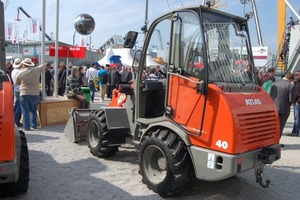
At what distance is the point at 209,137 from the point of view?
3.75 m

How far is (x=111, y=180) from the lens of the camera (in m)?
4.74

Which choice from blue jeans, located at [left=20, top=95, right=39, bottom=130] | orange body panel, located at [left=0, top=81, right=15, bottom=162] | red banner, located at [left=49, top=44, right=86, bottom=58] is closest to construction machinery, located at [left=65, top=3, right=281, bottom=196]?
orange body panel, located at [left=0, top=81, right=15, bottom=162]

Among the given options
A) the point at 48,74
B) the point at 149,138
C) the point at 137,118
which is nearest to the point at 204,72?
the point at 149,138

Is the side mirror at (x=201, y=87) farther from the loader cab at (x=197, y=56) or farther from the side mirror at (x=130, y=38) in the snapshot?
the side mirror at (x=130, y=38)

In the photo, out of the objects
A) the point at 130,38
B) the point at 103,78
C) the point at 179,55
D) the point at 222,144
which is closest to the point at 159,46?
the point at 130,38

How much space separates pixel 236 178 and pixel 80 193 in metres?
2.47

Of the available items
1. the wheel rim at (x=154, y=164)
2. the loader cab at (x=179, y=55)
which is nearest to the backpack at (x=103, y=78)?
the loader cab at (x=179, y=55)

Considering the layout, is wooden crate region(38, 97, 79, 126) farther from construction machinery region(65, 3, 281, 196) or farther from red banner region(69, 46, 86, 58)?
red banner region(69, 46, 86, 58)

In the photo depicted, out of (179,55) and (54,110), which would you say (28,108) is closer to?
(54,110)

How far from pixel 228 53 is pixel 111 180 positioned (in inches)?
101

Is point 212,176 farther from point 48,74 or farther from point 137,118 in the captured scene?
point 48,74

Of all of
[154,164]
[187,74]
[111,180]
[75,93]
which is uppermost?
[187,74]

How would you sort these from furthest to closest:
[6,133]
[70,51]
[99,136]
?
[70,51] < [99,136] < [6,133]

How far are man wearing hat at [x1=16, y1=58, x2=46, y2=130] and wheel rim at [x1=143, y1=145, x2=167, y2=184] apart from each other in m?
4.30
